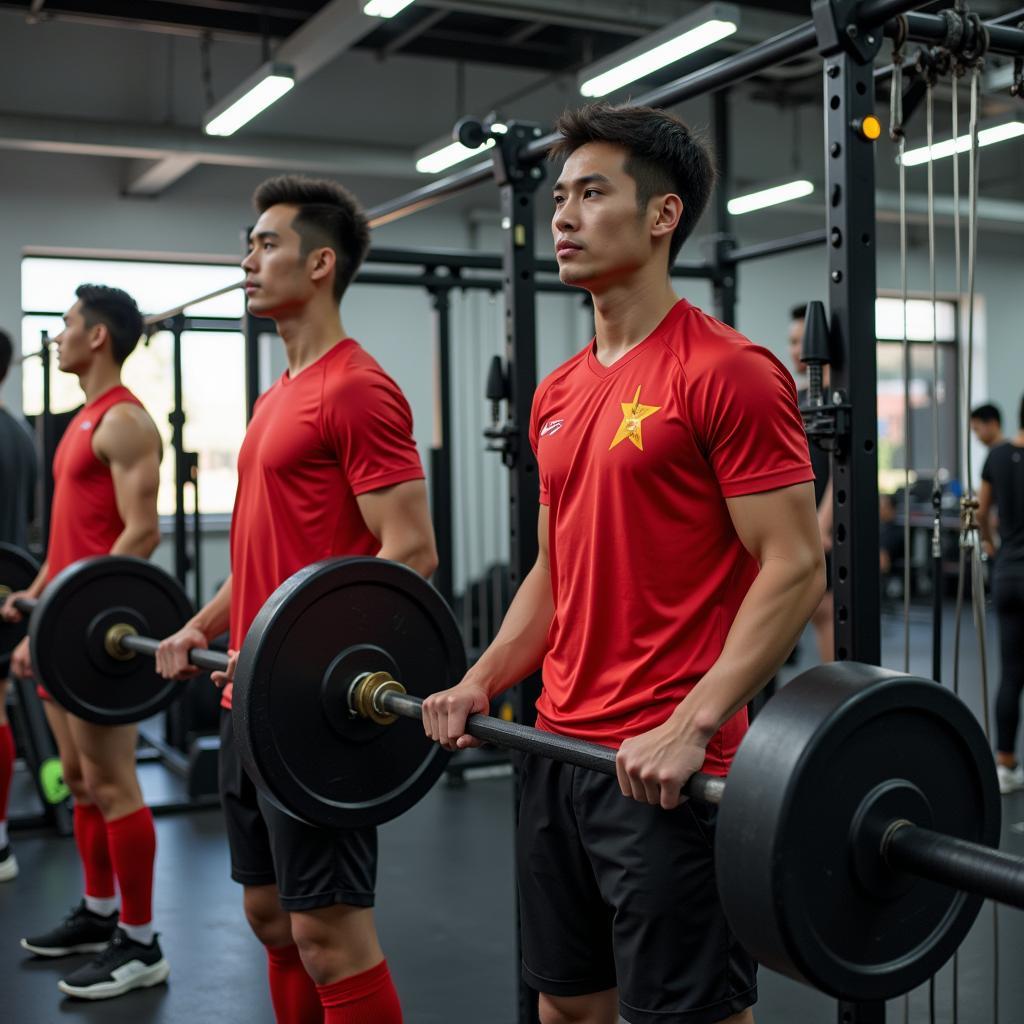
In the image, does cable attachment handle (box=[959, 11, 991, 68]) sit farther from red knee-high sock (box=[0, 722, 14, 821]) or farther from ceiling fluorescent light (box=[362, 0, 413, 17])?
ceiling fluorescent light (box=[362, 0, 413, 17])

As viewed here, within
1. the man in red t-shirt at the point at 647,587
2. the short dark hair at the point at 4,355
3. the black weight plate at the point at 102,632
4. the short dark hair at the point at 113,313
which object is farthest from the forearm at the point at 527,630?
the short dark hair at the point at 4,355

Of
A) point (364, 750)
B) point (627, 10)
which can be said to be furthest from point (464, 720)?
point (627, 10)

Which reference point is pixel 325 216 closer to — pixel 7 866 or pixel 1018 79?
pixel 1018 79

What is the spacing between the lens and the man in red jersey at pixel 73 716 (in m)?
2.63

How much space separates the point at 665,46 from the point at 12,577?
3.38m

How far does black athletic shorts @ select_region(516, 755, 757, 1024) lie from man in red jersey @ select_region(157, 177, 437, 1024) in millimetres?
456

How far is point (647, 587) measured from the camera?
4.45ft

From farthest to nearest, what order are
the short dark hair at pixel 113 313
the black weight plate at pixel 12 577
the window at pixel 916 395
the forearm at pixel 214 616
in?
the window at pixel 916 395 → the black weight plate at pixel 12 577 → the short dark hair at pixel 113 313 → the forearm at pixel 214 616

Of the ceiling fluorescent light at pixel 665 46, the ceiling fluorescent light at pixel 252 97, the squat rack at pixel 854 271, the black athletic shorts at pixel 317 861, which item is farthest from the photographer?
the ceiling fluorescent light at pixel 252 97

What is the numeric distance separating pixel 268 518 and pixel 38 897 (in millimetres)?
1939

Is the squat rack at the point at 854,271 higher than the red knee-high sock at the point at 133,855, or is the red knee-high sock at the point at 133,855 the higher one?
the squat rack at the point at 854,271

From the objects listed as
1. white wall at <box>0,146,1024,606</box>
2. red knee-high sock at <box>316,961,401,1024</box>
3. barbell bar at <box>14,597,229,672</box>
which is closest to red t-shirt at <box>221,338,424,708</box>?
barbell bar at <box>14,597,229,672</box>

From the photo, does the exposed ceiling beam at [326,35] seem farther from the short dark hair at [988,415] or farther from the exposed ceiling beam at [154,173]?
the short dark hair at [988,415]

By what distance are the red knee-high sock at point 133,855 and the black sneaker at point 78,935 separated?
10.1 inches
